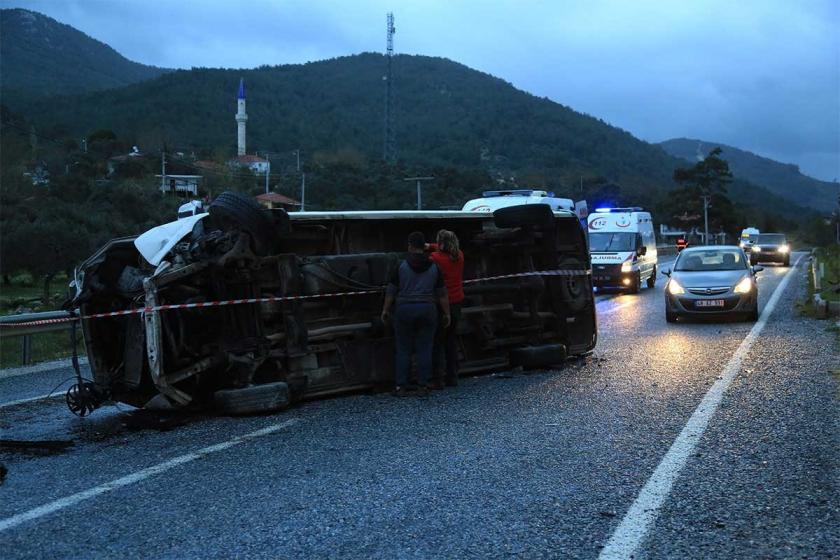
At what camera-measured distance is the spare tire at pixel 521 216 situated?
10289 millimetres

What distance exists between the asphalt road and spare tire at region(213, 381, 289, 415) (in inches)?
5.5

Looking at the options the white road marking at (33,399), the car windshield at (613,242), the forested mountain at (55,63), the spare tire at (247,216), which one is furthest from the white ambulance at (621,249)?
the forested mountain at (55,63)

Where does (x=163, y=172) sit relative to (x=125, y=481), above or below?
above

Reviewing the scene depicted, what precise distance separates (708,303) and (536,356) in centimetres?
644

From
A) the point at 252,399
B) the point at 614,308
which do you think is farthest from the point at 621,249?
the point at 252,399

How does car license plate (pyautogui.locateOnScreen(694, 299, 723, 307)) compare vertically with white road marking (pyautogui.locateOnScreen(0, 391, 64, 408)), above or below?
above

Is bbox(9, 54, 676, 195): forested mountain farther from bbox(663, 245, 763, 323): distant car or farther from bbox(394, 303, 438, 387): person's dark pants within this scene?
bbox(394, 303, 438, 387): person's dark pants

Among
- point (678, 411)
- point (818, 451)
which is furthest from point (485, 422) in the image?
point (818, 451)

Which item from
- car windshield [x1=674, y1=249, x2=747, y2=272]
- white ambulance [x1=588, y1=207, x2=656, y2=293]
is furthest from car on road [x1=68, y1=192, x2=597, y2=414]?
white ambulance [x1=588, y1=207, x2=656, y2=293]

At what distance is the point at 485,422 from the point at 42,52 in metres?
189

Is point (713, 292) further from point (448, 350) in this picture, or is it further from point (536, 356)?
point (448, 350)

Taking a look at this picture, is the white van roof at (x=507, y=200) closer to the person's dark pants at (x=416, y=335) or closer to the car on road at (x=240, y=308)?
the car on road at (x=240, y=308)

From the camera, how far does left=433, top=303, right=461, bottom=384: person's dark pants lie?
9.10 meters

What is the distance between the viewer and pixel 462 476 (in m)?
5.54
